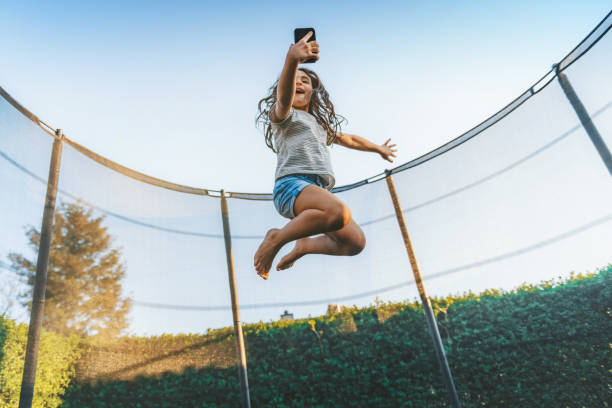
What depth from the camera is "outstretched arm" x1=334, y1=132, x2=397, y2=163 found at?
1.75m

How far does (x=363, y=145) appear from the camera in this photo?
1.81m

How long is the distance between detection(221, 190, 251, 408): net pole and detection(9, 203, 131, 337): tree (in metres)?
0.77

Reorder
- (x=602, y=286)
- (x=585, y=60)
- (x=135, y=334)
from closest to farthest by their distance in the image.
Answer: (x=585, y=60) → (x=602, y=286) → (x=135, y=334)

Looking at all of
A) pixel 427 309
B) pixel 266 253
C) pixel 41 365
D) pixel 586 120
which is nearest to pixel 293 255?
pixel 266 253

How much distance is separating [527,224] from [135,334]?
2.82 metres

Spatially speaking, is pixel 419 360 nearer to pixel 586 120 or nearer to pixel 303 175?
pixel 586 120

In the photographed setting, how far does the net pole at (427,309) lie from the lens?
8.13 ft

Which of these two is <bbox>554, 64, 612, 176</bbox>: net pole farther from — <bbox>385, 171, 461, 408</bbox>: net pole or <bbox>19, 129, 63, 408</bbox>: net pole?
<bbox>19, 129, 63, 408</bbox>: net pole

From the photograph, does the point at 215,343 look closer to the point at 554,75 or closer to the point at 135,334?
the point at 135,334

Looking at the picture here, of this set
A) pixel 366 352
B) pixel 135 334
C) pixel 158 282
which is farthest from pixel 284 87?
pixel 366 352

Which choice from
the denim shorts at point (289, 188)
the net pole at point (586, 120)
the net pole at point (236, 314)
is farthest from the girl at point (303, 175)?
the net pole at point (586, 120)

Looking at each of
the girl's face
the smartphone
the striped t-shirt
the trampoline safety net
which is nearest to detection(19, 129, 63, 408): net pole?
→ the trampoline safety net

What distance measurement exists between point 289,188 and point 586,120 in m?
1.97

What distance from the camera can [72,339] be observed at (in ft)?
8.82
